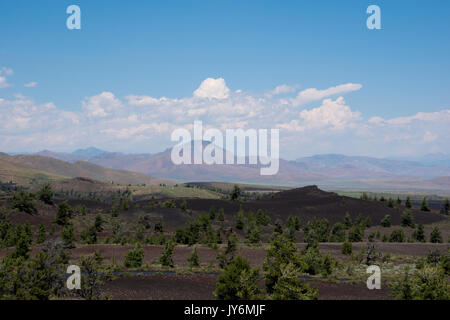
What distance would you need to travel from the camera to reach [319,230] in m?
56.9

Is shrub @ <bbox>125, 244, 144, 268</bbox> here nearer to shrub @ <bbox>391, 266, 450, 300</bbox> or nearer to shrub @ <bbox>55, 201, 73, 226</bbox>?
A: shrub @ <bbox>391, 266, 450, 300</bbox>

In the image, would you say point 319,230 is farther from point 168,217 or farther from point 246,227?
point 168,217

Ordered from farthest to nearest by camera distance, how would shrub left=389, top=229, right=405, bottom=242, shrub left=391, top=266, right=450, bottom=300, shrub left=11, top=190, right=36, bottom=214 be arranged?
1. shrub left=11, top=190, right=36, bottom=214
2. shrub left=389, top=229, right=405, bottom=242
3. shrub left=391, top=266, right=450, bottom=300

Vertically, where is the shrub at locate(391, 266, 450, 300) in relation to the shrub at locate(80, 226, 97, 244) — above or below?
above

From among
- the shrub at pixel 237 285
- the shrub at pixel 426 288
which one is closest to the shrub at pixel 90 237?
the shrub at pixel 237 285

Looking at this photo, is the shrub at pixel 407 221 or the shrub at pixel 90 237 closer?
the shrub at pixel 90 237

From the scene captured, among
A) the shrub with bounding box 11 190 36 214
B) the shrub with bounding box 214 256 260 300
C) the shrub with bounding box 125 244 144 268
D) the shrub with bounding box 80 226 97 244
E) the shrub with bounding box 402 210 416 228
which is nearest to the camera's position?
the shrub with bounding box 214 256 260 300

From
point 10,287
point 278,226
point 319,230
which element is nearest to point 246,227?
point 278,226

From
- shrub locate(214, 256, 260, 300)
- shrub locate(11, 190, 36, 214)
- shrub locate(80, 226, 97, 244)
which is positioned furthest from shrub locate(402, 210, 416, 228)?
shrub locate(11, 190, 36, 214)

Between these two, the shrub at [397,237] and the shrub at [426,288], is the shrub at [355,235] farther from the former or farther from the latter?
the shrub at [426,288]

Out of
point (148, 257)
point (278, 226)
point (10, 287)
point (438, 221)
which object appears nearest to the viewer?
point (10, 287)

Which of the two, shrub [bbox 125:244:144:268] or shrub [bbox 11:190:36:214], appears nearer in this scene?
shrub [bbox 125:244:144:268]

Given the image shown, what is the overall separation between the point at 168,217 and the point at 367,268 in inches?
1805
